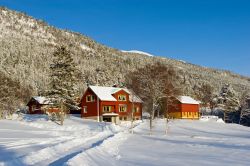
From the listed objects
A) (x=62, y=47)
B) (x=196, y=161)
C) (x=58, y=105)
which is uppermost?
(x=62, y=47)

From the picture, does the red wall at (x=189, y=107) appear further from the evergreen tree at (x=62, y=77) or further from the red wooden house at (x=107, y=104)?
the evergreen tree at (x=62, y=77)

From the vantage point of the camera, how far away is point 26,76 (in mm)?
189250

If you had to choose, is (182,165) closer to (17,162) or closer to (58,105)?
(17,162)

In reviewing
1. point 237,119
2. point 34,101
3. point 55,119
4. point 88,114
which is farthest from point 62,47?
point 237,119

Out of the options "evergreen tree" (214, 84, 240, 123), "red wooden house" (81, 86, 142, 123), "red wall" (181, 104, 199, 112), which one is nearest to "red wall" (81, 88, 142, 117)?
"red wooden house" (81, 86, 142, 123)

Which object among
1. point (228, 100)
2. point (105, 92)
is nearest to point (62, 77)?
point (105, 92)

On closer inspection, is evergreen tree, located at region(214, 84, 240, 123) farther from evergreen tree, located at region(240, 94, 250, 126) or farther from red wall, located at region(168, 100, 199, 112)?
red wall, located at region(168, 100, 199, 112)

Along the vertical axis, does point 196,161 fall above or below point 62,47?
below

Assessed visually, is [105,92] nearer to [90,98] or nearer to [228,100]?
[90,98]

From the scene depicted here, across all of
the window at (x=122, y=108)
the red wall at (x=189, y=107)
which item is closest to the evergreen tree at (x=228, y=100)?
the red wall at (x=189, y=107)

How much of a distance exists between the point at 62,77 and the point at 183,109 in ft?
137

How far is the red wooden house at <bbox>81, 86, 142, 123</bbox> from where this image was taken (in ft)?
261

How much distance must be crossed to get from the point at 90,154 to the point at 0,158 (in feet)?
16.2

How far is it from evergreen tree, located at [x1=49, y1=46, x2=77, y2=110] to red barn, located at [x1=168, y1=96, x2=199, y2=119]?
1402 inches
